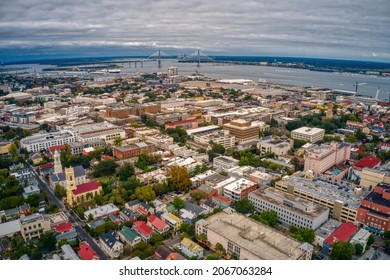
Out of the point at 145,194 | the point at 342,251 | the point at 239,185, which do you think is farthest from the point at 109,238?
the point at 342,251

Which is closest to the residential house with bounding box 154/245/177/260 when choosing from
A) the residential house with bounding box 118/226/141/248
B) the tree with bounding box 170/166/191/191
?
the residential house with bounding box 118/226/141/248

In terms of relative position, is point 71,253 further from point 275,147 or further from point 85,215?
point 275,147

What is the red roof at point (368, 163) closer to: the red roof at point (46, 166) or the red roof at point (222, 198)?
the red roof at point (222, 198)

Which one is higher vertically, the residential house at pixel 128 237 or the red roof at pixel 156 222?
the red roof at pixel 156 222

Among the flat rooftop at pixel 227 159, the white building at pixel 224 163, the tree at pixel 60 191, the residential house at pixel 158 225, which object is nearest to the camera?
the residential house at pixel 158 225

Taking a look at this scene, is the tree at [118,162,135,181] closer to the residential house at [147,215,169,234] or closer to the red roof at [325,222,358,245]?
the residential house at [147,215,169,234]

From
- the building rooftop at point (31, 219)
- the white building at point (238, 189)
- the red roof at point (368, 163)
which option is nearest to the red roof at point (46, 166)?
the building rooftop at point (31, 219)

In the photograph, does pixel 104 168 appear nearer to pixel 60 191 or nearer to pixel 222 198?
pixel 60 191
